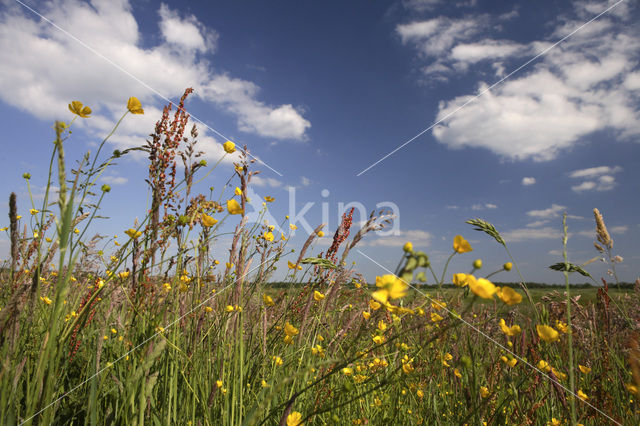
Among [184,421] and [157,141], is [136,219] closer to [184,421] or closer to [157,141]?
[157,141]

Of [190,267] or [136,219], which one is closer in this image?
[136,219]

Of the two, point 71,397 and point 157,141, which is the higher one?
point 157,141

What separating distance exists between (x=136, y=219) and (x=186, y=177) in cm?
36

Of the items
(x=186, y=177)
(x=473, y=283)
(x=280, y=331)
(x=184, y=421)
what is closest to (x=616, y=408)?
(x=280, y=331)

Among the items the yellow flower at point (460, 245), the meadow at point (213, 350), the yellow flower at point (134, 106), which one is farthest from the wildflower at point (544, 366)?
the yellow flower at point (134, 106)

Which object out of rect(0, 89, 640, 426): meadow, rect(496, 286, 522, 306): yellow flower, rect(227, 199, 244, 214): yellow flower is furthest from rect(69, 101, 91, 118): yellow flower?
rect(496, 286, 522, 306): yellow flower

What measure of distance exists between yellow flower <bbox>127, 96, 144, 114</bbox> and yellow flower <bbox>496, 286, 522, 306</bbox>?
5.40 feet

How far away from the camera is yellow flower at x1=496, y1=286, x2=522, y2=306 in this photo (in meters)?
0.89

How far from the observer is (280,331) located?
2229mm

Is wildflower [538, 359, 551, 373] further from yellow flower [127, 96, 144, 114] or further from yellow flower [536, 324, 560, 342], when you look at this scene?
yellow flower [127, 96, 144, 114]

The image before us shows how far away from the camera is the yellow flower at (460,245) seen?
0.91 m

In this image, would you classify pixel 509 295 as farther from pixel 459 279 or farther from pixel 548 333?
pixel 548 333

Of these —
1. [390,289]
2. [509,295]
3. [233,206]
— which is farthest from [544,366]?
[233,206]

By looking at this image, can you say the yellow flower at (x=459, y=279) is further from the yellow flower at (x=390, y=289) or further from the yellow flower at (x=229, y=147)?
the yellow flower at (x=229, y=147)
